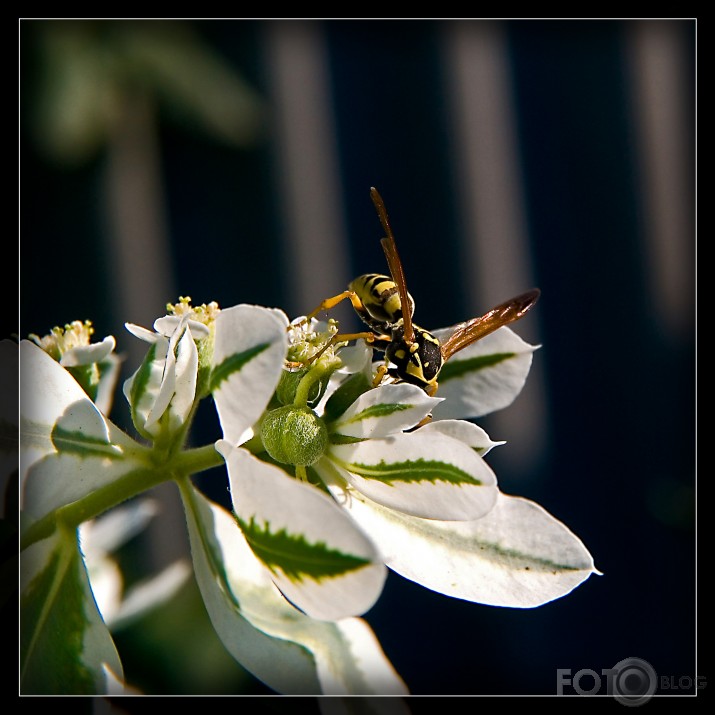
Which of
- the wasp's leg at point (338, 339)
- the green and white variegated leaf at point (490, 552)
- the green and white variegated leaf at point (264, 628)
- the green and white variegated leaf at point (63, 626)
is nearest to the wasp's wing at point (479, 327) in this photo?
the wasp's leg at point (338, 339)

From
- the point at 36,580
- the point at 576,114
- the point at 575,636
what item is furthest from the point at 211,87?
the point at 36,580

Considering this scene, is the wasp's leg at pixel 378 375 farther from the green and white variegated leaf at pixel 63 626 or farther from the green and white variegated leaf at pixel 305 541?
the green and white variegated leaf at pixel 63 626

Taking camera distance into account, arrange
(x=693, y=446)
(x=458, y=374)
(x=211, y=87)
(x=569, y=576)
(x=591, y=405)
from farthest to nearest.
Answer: (x=591, y=405) → (x=211, y=87) → (x=693, y=446) → (x=458, y=374) → (x=569, y=576)

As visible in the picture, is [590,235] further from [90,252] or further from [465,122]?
[90,252]

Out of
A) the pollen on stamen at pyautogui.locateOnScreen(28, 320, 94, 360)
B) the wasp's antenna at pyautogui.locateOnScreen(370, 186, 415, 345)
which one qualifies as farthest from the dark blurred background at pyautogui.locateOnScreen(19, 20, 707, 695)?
the pollen on stamen at pyautogui.locateOnScreen(28, 320, 94, 360)

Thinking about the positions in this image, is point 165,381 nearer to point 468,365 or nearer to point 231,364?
point 231,364
